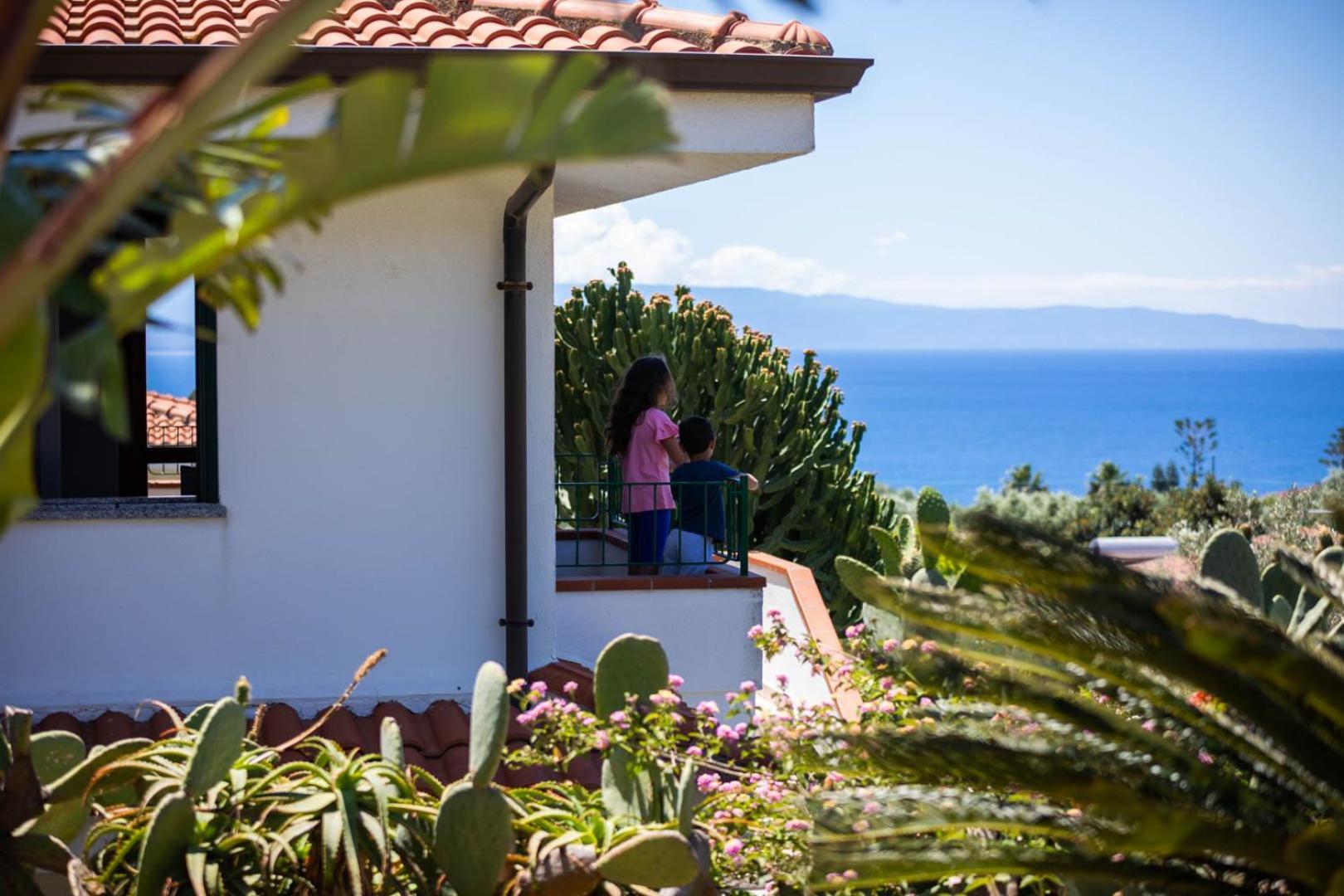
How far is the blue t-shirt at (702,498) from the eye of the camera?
7824mm

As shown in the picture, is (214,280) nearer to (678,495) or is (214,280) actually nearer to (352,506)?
(352,506)

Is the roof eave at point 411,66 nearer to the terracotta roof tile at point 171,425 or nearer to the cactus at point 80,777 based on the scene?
the cactus at point 80,777

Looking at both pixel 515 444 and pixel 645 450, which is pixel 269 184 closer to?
pixel 515 444

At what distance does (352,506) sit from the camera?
6277 mm

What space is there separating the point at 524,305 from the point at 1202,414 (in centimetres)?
15022

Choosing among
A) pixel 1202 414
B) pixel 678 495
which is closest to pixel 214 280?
pixel 678 495

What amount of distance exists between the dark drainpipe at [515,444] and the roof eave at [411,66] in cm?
90

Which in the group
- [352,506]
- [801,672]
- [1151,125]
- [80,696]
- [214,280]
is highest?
[1151,125]

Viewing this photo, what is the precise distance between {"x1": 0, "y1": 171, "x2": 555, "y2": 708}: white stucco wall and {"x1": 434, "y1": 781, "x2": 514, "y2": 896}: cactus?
291 centimetres

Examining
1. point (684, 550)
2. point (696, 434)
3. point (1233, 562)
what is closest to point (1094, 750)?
point (1233, 562)

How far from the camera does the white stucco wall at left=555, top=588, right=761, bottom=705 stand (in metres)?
7.02

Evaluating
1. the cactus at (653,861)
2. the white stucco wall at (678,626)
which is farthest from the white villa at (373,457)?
the cactus at (653,861)

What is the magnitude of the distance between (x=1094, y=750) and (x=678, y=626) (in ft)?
13.0

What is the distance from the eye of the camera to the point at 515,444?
6.28 meters
